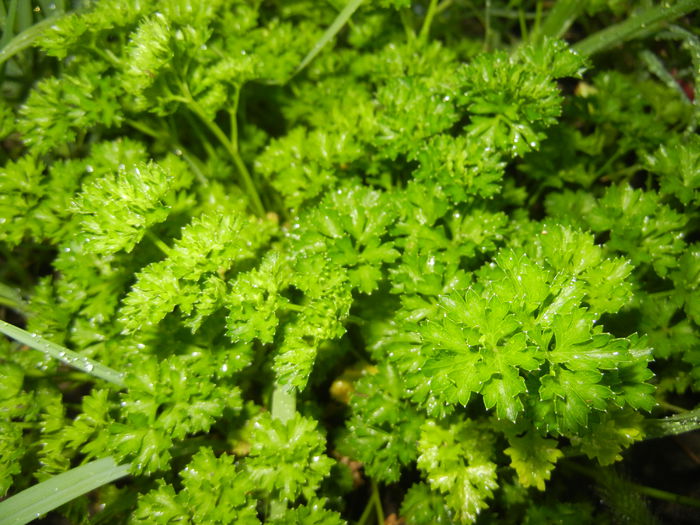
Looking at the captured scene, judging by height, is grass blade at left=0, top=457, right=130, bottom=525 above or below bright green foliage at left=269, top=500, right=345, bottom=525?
above

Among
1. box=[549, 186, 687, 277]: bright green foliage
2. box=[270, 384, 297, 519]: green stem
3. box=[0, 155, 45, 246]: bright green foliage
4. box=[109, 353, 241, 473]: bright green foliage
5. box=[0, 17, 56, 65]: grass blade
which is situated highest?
box=[0, 17, 56, 65]: grass blade

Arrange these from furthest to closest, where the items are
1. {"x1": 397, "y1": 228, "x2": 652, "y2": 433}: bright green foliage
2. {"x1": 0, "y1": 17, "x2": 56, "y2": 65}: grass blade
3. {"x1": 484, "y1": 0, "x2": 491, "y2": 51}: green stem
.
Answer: {"x1": 484, "y1": 0, "x2": 491, "y2": 51}: green stem < {"x1": 0, "y1": 17, "x2": 56, "y2": 65}: grass blade < {"x1": 397, "y1": 228, "x2": 652, "y2": 433}: bright green foliage

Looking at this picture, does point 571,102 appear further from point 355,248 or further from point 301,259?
point 301,259

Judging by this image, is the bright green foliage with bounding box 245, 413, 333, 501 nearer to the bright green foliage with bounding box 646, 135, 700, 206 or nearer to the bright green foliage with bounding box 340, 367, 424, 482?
the bright green foliage with bounding box 340, 367, 424, 482

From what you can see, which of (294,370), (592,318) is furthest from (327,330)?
(592,318)

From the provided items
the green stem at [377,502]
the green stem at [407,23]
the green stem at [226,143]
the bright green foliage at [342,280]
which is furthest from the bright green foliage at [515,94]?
the green stem at [377,502]

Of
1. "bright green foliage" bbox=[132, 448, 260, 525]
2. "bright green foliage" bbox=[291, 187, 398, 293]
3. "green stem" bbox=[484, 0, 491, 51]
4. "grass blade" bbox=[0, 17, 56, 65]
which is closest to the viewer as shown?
"bright green foliage" bbox=[132, 448, 260, 525]

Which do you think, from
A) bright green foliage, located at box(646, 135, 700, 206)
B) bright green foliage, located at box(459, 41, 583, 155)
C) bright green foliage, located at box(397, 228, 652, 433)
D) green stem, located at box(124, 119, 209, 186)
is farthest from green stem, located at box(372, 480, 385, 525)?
bright green foliage, located at box(646, 135, 700, 206)
